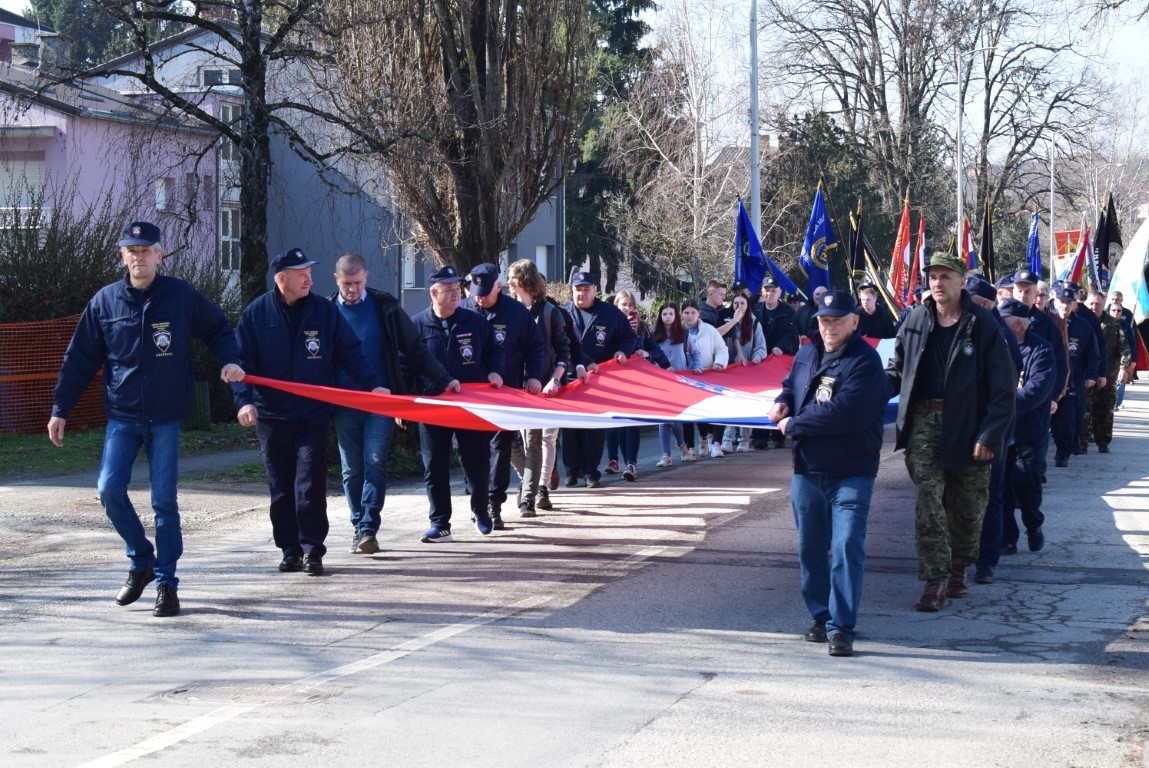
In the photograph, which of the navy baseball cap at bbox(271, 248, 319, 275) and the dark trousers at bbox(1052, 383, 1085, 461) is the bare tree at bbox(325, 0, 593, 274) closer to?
the dark trousers at bbox(1052, 383, 1085, 461)

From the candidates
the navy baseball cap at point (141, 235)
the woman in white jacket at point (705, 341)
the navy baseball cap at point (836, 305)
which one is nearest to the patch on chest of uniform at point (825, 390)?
the navy baseball cap at point (836, 305)

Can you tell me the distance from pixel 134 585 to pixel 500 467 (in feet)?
11.6

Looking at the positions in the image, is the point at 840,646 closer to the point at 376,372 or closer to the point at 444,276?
the point at 376,372

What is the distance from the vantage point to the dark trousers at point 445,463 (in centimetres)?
1002

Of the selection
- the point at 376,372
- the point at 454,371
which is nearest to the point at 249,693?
the point at 376,372

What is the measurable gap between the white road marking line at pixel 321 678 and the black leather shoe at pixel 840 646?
1.79 m

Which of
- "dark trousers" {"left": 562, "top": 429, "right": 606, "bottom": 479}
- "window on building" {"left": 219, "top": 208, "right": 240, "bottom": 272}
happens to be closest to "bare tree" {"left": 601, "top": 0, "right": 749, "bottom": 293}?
"window on building" {"left": 219, "top": 208, "right": 240, "bottom": 272}

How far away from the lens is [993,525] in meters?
8.88

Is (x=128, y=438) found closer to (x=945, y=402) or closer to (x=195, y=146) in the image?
(x=945, y=402)

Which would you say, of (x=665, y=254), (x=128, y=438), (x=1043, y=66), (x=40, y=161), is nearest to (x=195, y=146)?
(x=40, y=161)

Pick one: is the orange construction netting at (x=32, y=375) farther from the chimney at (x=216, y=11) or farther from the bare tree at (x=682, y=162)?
the bare tree at (x=682, y=162)

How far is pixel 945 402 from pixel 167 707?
4409 millimetres

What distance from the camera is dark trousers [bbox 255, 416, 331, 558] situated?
8805 mm

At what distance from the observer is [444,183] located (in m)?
21.3
